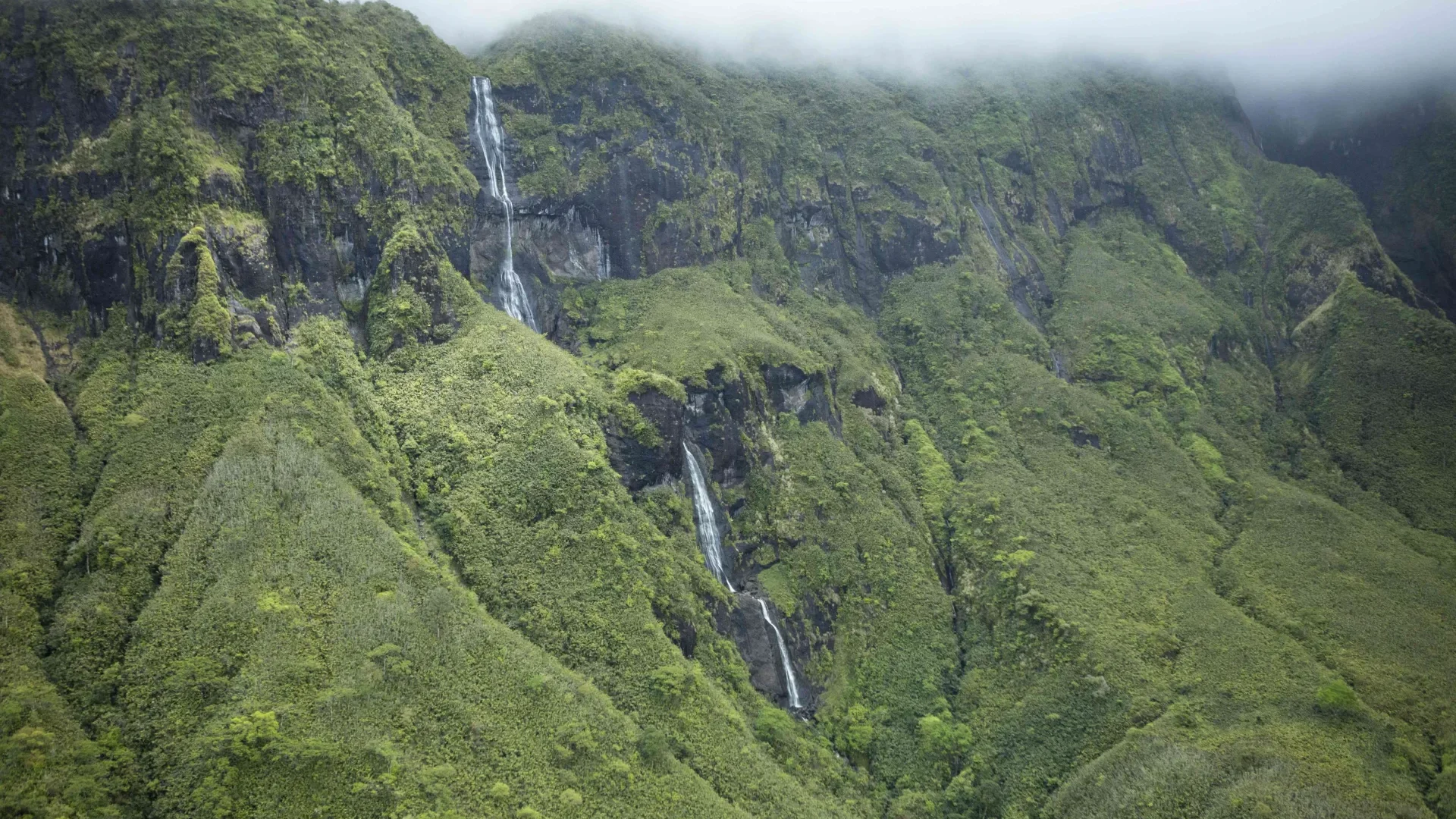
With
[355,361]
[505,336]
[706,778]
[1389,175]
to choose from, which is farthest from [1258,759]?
[1389,175]

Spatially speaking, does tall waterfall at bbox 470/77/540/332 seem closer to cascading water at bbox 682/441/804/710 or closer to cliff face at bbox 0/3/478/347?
cliff face at bbox 0/3/478/347

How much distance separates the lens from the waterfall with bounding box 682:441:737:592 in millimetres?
82062

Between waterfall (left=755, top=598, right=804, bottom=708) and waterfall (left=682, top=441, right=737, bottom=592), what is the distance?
3557 mm

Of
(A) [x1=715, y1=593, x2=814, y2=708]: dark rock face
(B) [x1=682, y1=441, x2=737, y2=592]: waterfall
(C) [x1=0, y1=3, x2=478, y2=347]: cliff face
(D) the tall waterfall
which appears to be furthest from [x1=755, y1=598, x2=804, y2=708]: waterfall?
(C) [x1=0, y1=3, x2=478, y2=347]: cliff face

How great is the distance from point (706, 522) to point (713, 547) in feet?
6.90

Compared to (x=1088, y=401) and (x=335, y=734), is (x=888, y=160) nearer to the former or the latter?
(x=1088, y=401)

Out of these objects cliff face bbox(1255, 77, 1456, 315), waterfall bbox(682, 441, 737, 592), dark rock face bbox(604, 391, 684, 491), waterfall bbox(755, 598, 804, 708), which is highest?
cliff face bbox(1255, 77, 1456, 315)

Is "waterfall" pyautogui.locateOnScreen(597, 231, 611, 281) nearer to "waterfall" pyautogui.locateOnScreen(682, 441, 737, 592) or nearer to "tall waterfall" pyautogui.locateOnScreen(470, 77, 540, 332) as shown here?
"tall waterfall" pyautogui.locateOnScreen(470, 77, 540, 332)

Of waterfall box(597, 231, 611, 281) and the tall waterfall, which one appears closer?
the tall waterfall

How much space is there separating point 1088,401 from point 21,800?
91.1 m

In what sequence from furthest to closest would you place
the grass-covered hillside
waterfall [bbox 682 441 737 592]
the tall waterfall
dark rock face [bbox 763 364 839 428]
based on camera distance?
1. the tall waterfall
2. dark rock face [bbox 763 364 839 428]
3. waterfall [bbox 682 441 737 592]
4. the grass-covered hillside

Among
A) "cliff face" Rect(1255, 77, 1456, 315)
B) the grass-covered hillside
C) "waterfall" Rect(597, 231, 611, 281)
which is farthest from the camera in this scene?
"cliff face" Rect(1255, 77, 1456, 315)

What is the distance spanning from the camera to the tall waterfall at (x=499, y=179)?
93438mm

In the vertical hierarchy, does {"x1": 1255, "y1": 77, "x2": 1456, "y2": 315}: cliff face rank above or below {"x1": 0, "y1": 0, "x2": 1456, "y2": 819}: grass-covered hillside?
above
